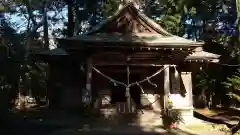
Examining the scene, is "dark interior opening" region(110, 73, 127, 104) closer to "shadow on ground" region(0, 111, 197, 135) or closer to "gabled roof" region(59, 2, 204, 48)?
"shadow on ground" region(0, 111, 197, 135)

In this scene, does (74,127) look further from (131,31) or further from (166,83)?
(131,31)

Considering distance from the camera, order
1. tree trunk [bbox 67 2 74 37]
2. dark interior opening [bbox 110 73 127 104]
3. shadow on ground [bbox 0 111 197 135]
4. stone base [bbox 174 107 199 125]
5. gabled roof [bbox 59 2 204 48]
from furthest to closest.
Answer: tree trunk [bbox 67 2 74 37]
dark interior opening [bbox 110 73 127 104]
stone base [bbox 174 107 199 125]
gabled roof [bbox 59 2 204 48]
shadow on ground [bbox 0 111 197 135]

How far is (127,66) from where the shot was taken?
15.9m

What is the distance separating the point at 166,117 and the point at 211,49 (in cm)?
1517

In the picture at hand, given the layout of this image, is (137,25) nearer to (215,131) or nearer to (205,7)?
(215,131)

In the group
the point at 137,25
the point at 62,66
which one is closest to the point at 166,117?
the point at 137,25

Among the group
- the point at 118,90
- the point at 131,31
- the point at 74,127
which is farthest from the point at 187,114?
the point at 74,127

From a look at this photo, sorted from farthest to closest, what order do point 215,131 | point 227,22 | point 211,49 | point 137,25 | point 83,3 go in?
point 83,3 < point 227,22 < point 211,49 < point 137,25 < point 215,131

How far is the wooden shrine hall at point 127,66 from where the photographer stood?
1541 centimetres

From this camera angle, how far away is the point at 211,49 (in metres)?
28.8

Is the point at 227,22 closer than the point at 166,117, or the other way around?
the point at 166,117

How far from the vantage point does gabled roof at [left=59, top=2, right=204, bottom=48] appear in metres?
15.7

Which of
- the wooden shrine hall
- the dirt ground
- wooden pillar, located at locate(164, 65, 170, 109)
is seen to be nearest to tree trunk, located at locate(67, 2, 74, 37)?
the wooden shrine hall

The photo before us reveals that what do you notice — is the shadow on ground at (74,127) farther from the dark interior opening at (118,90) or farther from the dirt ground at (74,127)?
the dark interior opening at (118,90)
